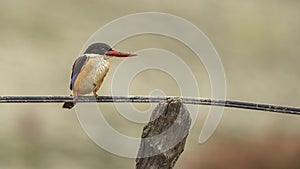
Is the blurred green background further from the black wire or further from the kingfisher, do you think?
the black wire

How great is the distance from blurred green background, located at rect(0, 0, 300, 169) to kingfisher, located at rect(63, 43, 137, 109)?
8.12 ft

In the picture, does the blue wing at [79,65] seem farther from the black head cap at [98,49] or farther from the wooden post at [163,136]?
the wooden post at [163,136]

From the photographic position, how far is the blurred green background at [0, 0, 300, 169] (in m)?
4.80

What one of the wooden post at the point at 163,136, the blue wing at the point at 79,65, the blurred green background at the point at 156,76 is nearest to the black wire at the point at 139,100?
the wooden post at the point at 163,136

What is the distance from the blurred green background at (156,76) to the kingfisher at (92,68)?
8.12ft

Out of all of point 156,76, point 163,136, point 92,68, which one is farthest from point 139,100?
point 156,76

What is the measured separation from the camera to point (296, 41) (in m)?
7.08

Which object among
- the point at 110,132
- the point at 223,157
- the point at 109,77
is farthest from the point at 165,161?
the point at 109,77

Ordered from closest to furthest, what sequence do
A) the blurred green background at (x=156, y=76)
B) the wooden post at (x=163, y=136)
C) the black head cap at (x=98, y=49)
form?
the wooden post at (x=163, y=136), the black head cap at (x=98, y=49), the blurred green background at (x=156, y=76)

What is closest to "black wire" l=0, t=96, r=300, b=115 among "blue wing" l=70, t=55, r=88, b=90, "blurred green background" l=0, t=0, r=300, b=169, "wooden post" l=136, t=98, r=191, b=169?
"wooden post" l=136, t=98, r=191, b=169

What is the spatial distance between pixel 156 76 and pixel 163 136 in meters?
3.97

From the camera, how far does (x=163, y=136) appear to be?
1748 mm

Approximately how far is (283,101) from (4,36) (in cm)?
216

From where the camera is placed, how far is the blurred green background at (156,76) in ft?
15.7
